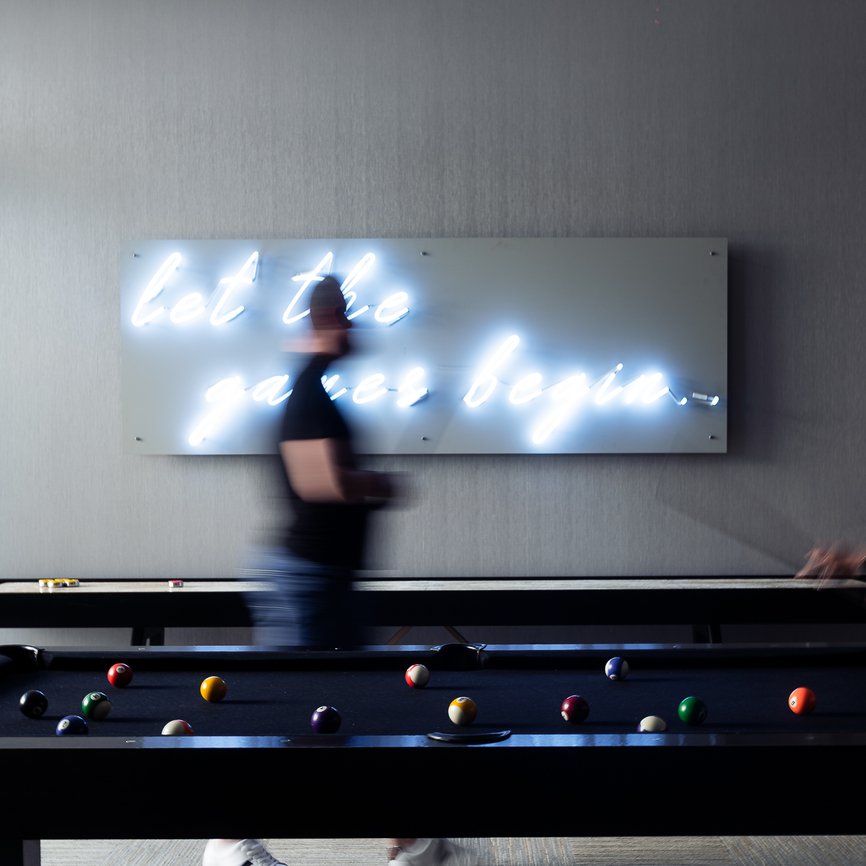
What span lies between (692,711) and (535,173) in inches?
107

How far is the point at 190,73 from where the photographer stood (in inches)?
163

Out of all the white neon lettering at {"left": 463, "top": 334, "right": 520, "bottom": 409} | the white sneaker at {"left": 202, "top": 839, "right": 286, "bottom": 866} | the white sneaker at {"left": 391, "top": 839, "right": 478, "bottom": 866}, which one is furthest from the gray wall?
the white sneaker at {"left": 202, "top": 839, "right": 286, "bottom": 866}

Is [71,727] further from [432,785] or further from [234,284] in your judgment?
[234,284]

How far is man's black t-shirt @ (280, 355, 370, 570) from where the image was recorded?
9.05ft

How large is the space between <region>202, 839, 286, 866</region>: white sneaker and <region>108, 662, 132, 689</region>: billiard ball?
56 centimetres

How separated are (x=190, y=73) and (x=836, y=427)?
→ 307cm

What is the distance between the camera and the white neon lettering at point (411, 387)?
13.4 ft

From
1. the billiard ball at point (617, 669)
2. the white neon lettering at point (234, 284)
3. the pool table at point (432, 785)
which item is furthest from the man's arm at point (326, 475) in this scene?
the white neon lettering at point (234, 284)

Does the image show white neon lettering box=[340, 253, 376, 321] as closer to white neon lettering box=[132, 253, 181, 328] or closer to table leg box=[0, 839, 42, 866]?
white neon lettering box=[132, 253, 181, 328]

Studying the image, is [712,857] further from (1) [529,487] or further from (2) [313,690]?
(1) [529,487]

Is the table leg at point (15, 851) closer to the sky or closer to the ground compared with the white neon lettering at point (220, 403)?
closer to the ground

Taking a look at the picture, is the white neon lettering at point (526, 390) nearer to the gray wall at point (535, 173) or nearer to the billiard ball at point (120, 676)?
the gray wall at point (535, 173)

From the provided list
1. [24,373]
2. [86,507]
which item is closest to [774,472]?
[86,507]

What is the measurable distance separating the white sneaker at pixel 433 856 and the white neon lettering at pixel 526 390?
186 centimetres
